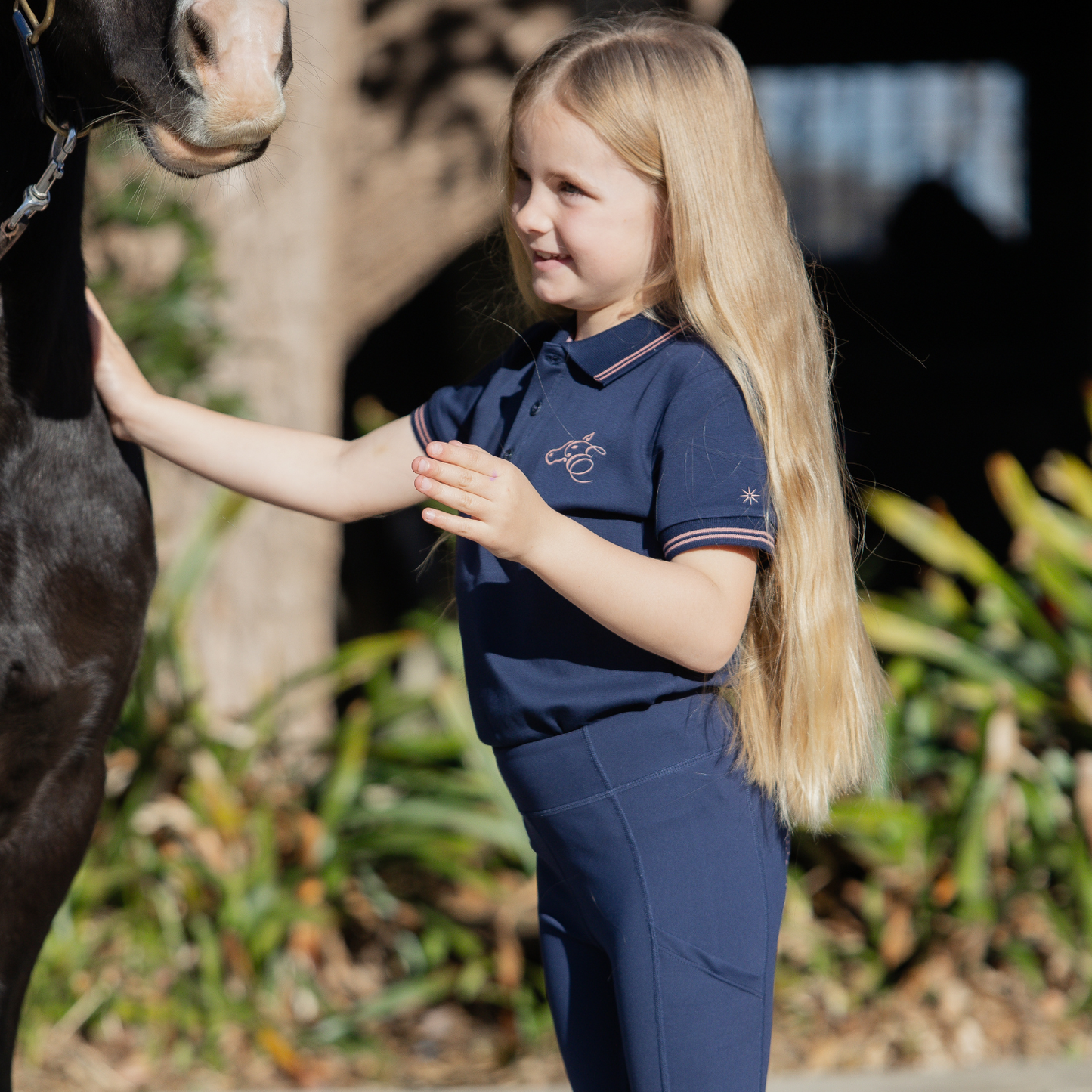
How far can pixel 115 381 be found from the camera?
155 cm

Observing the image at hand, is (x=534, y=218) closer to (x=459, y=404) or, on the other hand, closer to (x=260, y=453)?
(x=459, y=404)

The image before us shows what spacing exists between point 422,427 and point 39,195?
547 mm

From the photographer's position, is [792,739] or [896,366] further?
[896,366]

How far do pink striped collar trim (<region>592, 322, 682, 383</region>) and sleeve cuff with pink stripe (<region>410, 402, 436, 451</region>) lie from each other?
29 centimetres

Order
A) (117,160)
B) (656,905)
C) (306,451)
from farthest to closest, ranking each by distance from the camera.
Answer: (117,160) → (306,451) → (656,905)

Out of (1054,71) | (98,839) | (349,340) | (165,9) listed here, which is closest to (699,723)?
(165,9)

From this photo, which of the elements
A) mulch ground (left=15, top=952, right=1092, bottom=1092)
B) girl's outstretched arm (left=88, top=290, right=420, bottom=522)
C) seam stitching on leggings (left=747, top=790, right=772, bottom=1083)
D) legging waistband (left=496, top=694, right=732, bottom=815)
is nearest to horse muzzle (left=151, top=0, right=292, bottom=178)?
girl's outstretched arm (left=88, top=290, right=420, bottom=522)

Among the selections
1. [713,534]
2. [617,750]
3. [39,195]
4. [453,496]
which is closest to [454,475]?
[453,496]

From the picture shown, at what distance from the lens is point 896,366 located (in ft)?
22.2

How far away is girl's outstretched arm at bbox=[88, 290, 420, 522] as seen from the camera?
1546 millimetres

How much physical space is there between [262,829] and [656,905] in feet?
5.86

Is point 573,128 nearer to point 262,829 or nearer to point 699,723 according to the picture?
point 699,723

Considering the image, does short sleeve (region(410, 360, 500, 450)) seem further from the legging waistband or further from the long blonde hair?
the legging waistband

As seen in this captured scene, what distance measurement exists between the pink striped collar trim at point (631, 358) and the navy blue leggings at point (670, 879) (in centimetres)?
38
